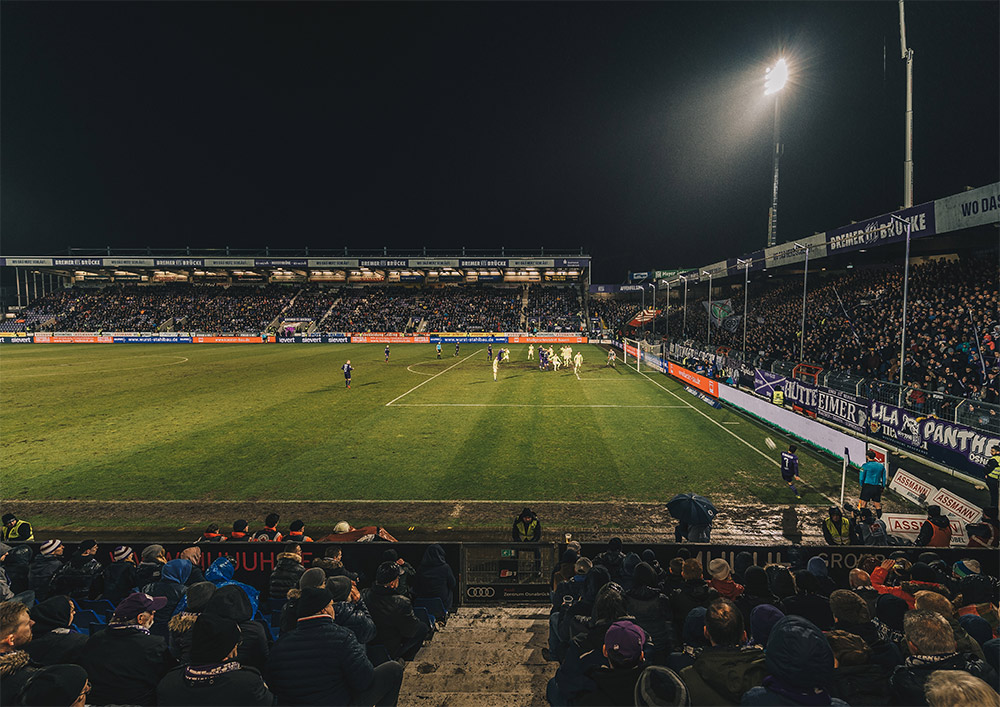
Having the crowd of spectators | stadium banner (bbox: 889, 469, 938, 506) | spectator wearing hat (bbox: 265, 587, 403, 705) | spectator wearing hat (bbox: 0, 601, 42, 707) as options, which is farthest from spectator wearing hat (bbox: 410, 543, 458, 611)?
stadium banner (bbox: 889, 469, 938, 506)

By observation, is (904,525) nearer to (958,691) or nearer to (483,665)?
(958,691)

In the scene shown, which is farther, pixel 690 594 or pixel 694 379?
pixel 694 379

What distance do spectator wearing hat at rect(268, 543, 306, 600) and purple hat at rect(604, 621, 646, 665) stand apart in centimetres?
399

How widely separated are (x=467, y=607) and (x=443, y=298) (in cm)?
6800

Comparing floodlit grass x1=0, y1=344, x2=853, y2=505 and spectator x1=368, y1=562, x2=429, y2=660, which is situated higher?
spectator x1=368, y1=562, x2=429, y2=660

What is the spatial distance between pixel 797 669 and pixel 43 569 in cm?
837

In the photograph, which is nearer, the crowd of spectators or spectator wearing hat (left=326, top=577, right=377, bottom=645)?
the crowd of spectators

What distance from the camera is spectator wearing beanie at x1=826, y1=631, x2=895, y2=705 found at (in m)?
3.15

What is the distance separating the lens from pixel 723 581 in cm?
477

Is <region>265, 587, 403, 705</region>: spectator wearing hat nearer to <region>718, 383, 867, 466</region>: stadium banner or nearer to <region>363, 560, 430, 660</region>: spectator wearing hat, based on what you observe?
<region>363, 560, 430, 660</region>: spectator wearing hat

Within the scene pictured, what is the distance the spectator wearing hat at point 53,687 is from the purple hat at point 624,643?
10.4 feet

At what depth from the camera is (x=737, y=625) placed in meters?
3.09

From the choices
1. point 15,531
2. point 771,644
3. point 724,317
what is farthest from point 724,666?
point 724,317

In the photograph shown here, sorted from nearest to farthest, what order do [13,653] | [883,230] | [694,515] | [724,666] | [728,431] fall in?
[13,653], [724,666], [694,515], [728,431], [883,230]
